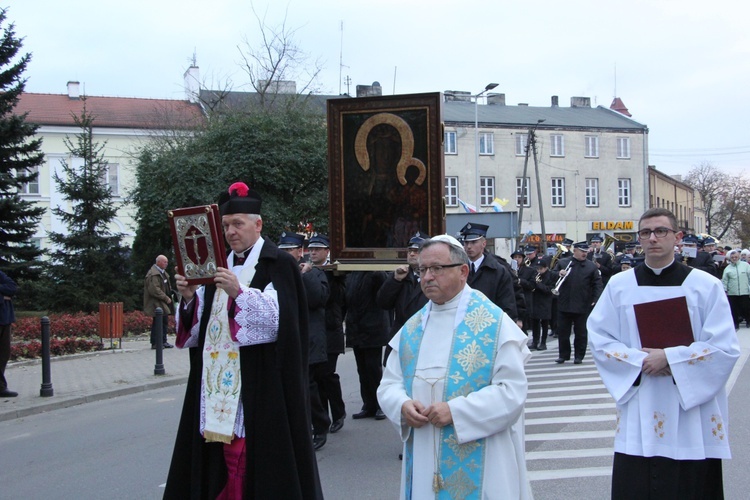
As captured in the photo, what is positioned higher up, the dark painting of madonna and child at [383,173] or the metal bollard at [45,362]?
the dark painting of madonna and child at [383,173]

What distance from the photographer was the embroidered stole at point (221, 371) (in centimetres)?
430

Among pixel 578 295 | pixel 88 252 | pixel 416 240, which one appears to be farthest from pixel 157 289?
pixel 416 240

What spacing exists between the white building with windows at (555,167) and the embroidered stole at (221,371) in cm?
5156

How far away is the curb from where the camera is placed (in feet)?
34.0

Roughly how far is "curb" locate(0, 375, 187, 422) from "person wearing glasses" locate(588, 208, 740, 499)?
27.7ft

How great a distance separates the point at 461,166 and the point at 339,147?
48215 mm

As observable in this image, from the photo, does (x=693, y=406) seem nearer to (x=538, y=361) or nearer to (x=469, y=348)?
(x=469, y=348)

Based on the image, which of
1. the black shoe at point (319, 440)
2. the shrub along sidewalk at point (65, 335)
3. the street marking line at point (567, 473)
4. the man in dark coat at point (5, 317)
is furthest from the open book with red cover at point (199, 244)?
the shrub along sidewalk at point (65, 335)

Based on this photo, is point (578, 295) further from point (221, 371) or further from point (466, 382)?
point (466, 382)

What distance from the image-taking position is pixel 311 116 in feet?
91.6

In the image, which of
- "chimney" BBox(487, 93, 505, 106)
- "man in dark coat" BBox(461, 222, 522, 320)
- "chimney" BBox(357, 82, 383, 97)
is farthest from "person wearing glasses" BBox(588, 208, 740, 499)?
"chimney" BBox(487, 93, 505, 106)

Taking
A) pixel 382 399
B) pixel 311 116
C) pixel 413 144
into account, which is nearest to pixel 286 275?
pixel 382 399

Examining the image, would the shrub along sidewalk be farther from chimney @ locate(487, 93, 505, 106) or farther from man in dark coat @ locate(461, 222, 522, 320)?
chimney @ locate(487, 93, 505, 106)

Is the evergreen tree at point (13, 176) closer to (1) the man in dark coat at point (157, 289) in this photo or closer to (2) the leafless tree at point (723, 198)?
(1) the man in dark coat at point (157, 289)
